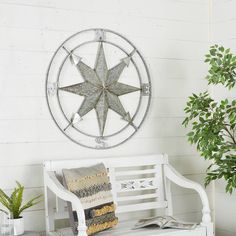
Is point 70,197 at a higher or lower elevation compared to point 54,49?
lower

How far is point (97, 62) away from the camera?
3.18 m

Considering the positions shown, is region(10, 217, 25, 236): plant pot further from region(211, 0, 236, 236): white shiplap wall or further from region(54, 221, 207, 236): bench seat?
region(211, 0, 236, 236): white shiplap wall

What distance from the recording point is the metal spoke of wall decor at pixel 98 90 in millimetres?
3061

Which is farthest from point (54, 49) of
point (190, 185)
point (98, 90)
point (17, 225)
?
point (190, 185)

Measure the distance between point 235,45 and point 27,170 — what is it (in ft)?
5.62

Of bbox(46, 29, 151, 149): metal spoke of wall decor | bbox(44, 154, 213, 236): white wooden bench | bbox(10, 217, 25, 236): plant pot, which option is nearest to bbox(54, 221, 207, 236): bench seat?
bbox(44, 154, 213, 236): white wooden bench

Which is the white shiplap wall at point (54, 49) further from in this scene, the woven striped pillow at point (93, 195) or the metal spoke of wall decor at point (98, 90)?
the woven striped pillow at point (93, 195)

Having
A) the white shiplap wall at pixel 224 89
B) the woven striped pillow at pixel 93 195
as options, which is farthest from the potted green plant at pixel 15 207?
the white shiplap wall at pixel 224 89

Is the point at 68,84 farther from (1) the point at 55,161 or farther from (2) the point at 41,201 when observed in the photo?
(2) the point at 41,201

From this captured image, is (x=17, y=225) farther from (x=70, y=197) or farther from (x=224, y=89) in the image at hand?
(x=224, y=89)

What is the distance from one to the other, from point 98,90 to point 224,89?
100 centimetres

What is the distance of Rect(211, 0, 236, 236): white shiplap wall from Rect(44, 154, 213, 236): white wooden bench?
0.53 meters

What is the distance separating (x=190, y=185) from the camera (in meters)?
3.03

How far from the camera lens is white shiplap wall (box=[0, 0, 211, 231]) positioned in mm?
2920
